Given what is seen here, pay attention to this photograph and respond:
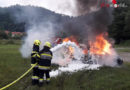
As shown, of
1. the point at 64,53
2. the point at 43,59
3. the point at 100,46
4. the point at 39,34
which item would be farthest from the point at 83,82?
the point at 39,34

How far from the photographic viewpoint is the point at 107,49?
10766 mm

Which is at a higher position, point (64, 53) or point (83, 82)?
point (64, 53)

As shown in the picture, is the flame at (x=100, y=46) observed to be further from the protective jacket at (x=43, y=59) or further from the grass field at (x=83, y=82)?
the protective jacket at (x=43, y=59)

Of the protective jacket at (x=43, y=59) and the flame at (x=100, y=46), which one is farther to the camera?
the flame at (x=100, y=46)

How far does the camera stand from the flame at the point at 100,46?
10.6m

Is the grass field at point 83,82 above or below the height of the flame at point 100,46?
below

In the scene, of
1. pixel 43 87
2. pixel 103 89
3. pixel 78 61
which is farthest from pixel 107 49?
pixel 43 87

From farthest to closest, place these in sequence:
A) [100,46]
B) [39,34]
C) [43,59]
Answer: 1. [39,34]
2. [100,46]
3. [43,59]

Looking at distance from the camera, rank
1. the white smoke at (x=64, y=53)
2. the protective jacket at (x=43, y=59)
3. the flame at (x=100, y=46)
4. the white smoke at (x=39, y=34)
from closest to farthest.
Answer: the protective jacket at (x=43, y=59), the white smoke at (x=64, y=53), the flame at (x=100, y=46), the white smoke at (x=39, y=34)

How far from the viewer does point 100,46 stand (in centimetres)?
1073

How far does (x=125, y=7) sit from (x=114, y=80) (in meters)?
42.8

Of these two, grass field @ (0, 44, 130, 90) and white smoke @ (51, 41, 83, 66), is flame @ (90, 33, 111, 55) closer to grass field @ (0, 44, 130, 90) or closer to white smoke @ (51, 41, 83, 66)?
white smoke @ (51, 41, 83, 66)

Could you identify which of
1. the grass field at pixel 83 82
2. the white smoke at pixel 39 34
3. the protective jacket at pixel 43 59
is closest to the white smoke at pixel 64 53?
the grass field at pixel 83 82

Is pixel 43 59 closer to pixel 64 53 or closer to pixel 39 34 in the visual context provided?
pixel 64 53
